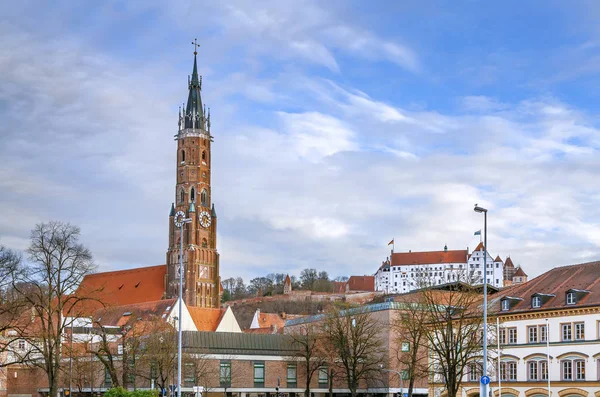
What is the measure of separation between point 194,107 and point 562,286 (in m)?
→ 121

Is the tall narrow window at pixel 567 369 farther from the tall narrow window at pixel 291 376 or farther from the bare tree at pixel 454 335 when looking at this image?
the tall narrow window at pixel 291 376

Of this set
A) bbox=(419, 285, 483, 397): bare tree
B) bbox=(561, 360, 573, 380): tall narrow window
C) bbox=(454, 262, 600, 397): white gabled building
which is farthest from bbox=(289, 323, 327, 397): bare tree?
bbox=(561, 360, 573, 380): tall narrow window

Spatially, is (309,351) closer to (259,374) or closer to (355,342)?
(259,374)

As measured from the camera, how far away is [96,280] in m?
183

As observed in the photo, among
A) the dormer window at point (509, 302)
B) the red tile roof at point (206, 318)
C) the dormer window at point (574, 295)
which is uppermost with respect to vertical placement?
the dormer window at point (574, 295)

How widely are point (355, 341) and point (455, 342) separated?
2147 centimetres

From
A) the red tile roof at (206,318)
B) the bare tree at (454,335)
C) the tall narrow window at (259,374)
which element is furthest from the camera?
the red tile roof at (206,318)

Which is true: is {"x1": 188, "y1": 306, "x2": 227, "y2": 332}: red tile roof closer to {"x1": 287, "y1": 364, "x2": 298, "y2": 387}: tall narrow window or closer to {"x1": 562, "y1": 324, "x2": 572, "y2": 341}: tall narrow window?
{"x1": 287, "y1": 364, "x2": 298, "y2": 387}: tall narrow window

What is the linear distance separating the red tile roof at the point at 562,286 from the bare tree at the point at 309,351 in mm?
21220

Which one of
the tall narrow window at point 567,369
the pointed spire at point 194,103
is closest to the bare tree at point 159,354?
the tall narrow window at point 567,369

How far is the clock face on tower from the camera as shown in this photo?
170 m

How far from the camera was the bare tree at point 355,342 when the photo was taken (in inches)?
3179

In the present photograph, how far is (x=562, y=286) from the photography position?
6825 cm

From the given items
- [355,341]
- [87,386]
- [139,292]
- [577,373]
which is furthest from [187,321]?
[577,373]
